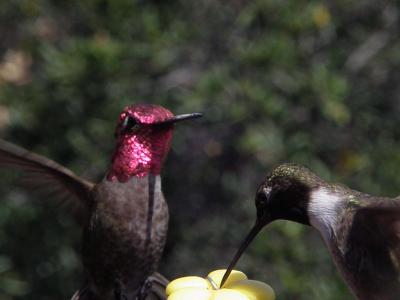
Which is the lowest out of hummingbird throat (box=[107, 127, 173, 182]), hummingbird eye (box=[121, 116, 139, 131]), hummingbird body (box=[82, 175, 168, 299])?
hummingbird body (box=[82, 175, 168, 299])

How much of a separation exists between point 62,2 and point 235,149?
115 cm

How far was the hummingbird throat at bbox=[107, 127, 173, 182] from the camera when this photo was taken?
109 inches

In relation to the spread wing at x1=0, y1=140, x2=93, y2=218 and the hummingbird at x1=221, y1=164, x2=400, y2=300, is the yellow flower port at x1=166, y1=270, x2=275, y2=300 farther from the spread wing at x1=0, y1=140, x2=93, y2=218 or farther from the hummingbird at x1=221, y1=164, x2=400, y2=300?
the spread wing at x1=0, y1=140, x2=93, y2=218

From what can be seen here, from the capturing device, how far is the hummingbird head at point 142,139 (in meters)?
2.74

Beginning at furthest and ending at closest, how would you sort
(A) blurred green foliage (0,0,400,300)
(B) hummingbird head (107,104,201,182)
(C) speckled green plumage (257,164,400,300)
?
(A) blurred green foliage (0,0,400,300), (B) hummingbird head (107,104,201,182), (C) speckled green plumage (257,164,400,300)

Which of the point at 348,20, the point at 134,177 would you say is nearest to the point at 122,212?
the point at 134,177

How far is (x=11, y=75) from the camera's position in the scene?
5.14 m

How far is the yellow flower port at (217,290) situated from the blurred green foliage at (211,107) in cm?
208

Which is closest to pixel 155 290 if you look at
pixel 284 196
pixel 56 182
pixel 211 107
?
pixel 56 182

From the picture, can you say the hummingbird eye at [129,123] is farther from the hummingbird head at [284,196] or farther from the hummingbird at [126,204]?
the hummingbird head at [284,196]

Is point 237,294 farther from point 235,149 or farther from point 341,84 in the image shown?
point 235,149

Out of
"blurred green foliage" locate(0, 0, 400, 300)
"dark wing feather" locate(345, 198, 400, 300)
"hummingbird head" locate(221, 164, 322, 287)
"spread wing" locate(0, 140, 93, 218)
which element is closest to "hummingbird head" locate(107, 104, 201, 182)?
"spread wing" locate(0, 140, 93, 218)

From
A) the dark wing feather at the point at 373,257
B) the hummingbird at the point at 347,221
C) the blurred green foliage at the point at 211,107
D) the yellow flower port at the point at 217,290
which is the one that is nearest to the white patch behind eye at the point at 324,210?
the hummingbird at the point at 347,221

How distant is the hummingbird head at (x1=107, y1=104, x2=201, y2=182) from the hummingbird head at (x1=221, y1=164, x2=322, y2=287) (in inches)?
12.5
